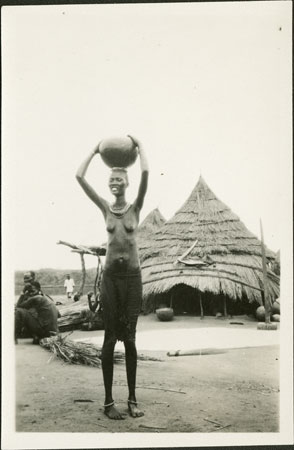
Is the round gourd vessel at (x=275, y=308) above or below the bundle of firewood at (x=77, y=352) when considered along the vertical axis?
above

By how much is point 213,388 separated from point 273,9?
3828 mm

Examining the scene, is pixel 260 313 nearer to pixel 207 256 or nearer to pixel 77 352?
pixel 207 256

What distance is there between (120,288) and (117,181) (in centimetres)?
101

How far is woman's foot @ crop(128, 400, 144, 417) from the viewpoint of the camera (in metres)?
5.59

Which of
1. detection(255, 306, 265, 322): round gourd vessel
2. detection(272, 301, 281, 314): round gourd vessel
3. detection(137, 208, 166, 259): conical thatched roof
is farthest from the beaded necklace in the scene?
detection(272, 301, 281, 314): round gourd vessel

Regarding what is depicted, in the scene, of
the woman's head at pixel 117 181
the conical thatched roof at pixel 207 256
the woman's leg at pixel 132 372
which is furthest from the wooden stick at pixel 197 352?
the woman's head at pixel 117 181

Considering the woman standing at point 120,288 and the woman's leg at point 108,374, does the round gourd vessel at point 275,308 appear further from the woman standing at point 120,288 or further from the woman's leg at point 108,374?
the woman's leg at point 108,374

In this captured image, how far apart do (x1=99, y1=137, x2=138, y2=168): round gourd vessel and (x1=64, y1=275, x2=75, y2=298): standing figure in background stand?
1.45 m

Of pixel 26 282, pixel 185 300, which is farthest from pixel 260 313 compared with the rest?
pixel 26 282

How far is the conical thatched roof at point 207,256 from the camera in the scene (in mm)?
6930

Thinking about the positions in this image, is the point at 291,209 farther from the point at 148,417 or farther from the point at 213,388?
the point at 148,417

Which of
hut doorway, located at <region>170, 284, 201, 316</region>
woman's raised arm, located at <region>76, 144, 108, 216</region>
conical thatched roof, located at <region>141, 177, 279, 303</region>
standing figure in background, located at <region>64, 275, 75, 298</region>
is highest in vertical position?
woman's raised arm, located at <region>76, 144, 108, 216</region>

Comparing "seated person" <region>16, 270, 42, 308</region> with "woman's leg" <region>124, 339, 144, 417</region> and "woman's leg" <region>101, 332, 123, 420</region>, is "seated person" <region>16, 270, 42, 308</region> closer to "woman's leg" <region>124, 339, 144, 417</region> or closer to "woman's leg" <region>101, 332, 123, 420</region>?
"woman's leg" <region>101, 332, 123, 420</region>

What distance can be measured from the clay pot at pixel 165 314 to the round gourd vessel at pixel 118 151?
78.0 inches
